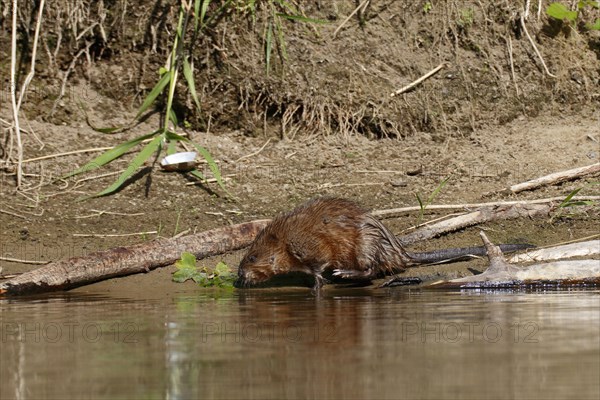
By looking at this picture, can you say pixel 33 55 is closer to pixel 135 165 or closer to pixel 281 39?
pixel 135 165

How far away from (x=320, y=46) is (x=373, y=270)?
144 inches

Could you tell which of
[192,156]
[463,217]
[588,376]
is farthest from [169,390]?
[192,156]

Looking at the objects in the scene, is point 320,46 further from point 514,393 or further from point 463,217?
point 514,393

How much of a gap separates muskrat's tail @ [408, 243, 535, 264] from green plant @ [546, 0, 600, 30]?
3904 mm

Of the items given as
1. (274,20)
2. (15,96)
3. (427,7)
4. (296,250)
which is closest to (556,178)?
(427,7)

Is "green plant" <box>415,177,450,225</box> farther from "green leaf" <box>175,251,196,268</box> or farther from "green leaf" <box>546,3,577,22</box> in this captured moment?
"green leaf" <box>546,3,577,22</box>

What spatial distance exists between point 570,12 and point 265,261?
16.2 feet

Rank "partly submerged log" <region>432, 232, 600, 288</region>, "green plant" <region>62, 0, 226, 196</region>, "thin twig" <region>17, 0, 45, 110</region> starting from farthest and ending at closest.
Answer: "thin twig" <region>17, 0, 45, 110</region> < "green plant" <region>62, 0, 226, 196</region> < "partly submerged log" <region>432, 232, 600, 288</region>

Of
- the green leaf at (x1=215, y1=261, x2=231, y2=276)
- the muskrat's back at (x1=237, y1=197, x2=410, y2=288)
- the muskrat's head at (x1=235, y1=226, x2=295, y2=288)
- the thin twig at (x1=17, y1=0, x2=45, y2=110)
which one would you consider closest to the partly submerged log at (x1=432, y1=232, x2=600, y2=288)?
the muskrat's back at (x1=237, y1=197, x2=410, y2=288)

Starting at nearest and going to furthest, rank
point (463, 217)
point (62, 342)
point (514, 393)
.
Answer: point (514, 393) < point (62, 342) < point (463, 217)

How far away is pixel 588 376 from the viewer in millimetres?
3938

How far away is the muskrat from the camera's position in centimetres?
748

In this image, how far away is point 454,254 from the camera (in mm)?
7570

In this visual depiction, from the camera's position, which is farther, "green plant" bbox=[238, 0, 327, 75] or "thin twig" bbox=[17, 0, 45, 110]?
"green plant" bbox=[238, 0, 327, 75]
